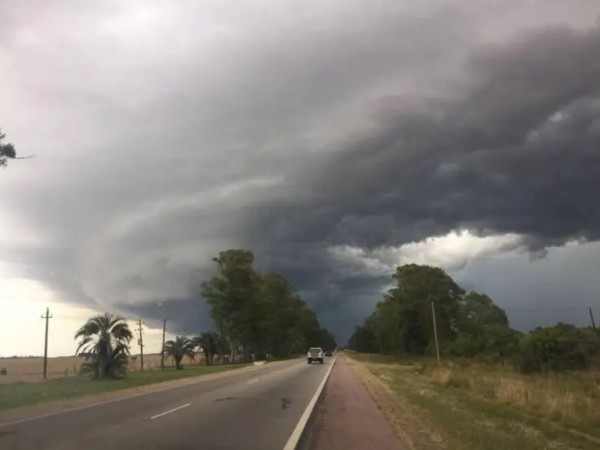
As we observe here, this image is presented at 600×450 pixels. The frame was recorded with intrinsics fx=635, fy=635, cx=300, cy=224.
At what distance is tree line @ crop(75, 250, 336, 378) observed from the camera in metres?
41.4

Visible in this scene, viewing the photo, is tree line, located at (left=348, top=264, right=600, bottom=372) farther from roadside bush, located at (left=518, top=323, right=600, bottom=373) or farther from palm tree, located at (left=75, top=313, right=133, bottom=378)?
palm tree, located at (left=75, top=313, right=133, bottom=378)

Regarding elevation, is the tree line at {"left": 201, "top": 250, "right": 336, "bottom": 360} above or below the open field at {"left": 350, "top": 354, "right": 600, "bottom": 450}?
above


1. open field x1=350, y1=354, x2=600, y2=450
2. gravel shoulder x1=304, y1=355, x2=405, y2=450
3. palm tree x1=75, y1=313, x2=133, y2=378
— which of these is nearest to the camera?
gravel shoulder x1=304, y1=355, x2=405, y2=450

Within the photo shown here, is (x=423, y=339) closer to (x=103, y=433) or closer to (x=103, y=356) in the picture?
(x=103, y=356)

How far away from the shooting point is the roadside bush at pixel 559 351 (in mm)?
53094

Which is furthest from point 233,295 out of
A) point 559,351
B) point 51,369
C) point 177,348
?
point 559,351

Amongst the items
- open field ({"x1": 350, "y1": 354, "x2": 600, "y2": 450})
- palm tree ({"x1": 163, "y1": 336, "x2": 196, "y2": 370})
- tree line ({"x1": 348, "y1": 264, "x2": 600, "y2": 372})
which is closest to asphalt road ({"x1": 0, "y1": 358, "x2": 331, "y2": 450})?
open field ({"x1": 350, "y1": 354, "x2": 600, "y2": 450})

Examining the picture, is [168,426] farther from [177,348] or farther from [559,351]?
[177,348]

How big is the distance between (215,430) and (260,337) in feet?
299

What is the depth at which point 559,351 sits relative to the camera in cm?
5450

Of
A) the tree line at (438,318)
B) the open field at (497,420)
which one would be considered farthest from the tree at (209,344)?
the open field at (497,420)

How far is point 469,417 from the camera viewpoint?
690 inches

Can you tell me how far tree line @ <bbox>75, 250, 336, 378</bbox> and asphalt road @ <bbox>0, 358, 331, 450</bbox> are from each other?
61.6ft

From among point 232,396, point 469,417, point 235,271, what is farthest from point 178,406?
point 235,271
